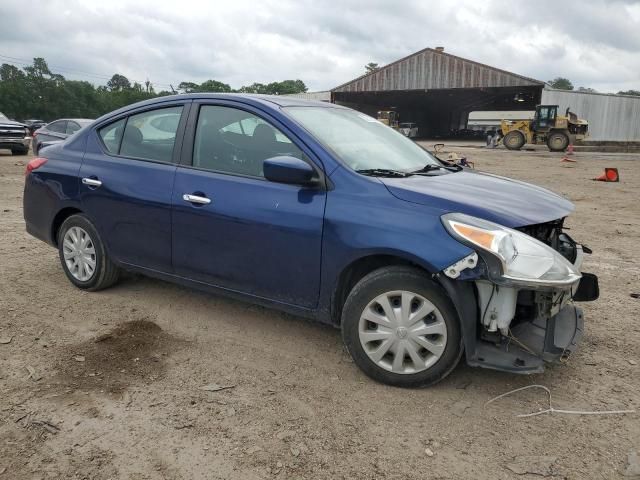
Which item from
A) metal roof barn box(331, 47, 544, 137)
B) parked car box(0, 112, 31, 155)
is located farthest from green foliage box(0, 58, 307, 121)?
parked car box(0, 112, 31, 155)

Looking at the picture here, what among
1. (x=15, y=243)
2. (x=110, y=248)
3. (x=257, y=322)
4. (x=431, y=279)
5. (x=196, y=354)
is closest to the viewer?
(x=431, y=279)

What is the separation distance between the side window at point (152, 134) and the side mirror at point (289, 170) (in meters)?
1.10

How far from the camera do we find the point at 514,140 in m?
32.6

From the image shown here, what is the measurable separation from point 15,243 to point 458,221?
18.0 feet

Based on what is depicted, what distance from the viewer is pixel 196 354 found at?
3588 mm

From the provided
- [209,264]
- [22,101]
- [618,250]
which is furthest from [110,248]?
[22,101]

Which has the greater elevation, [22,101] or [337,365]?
[22,101]

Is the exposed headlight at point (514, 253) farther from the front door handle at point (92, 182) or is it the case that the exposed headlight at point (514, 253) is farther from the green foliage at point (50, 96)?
the green foliage at point (50, 96)

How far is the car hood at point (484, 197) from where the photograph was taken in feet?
9.98

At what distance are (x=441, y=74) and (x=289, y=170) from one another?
44182mm

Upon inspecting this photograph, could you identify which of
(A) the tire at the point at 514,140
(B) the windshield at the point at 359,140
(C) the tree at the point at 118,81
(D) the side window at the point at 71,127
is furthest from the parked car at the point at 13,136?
(C) the tree at the point at 118,81

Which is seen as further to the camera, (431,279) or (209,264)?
(209,264)

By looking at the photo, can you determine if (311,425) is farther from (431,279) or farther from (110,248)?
(110,248)

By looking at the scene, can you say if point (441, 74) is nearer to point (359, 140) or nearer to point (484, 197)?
point (359, 140)
